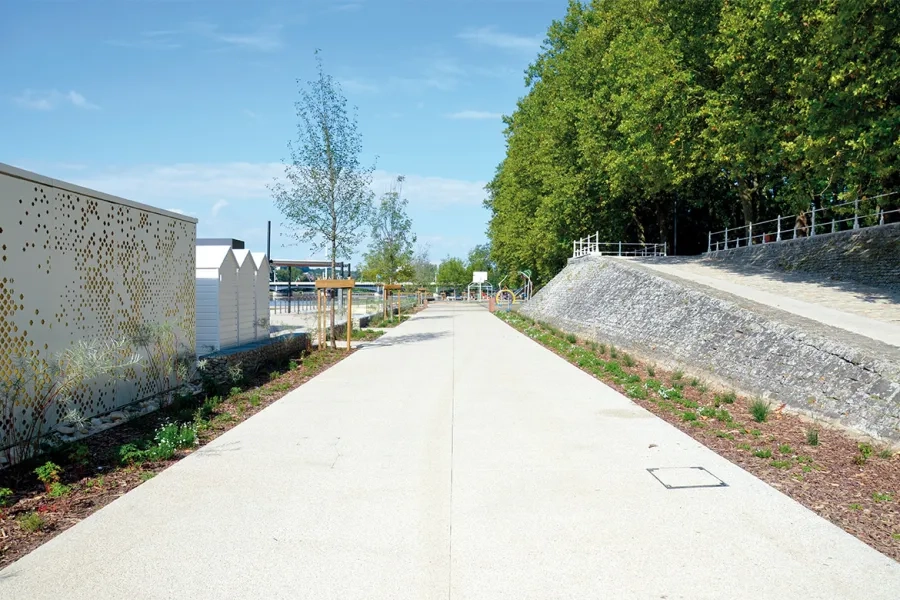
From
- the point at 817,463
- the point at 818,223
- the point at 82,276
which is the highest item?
the point at 818,223

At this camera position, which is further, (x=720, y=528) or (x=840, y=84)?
(x=840, y=84)

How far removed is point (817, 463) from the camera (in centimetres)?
646

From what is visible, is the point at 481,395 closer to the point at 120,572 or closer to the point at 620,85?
the point at 120,572

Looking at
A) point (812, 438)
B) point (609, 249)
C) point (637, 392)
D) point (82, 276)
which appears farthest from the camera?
point (609, 249)

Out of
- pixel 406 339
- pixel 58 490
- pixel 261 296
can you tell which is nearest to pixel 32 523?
pixel 58 490

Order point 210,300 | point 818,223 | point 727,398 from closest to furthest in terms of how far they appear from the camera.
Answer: point 727,398
point 210,300
point 818,223

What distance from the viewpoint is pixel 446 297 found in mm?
103688

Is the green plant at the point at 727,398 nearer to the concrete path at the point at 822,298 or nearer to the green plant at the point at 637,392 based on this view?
the green plant at the point at 637,392

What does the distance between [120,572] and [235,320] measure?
11.5m

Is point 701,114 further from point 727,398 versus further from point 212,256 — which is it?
point 212,256

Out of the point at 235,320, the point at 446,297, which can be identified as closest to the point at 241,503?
the point at 235,320

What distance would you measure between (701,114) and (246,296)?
51.1ft

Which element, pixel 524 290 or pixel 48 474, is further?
pixel 524 290

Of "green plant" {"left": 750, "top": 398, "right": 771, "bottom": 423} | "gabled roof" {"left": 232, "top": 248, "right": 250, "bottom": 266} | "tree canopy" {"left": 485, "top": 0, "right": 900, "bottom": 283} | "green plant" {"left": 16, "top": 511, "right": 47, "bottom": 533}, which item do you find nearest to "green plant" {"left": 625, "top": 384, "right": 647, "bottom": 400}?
"green plant" {"left": 750, "top": 398, "right": 771, "bottom": 423}
